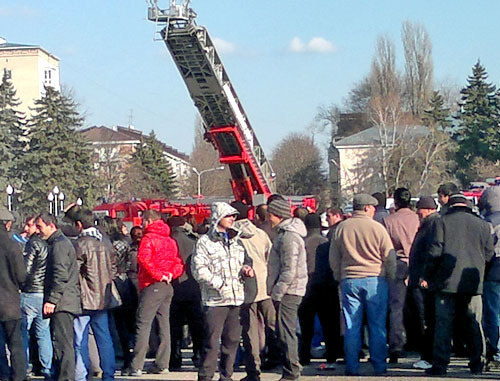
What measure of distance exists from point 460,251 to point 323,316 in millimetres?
2265

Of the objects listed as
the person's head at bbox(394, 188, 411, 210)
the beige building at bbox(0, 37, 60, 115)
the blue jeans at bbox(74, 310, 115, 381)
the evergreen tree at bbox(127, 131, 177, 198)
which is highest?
the beige building at bbox(0, 37, 60, 115)

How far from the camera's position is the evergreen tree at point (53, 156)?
56.4 meters

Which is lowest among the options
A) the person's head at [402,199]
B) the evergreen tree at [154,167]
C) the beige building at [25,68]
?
the person's head at [402,199]

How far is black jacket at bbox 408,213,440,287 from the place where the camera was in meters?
8.86

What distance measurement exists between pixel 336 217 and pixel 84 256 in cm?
371

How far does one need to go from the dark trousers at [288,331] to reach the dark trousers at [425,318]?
1.59 meters

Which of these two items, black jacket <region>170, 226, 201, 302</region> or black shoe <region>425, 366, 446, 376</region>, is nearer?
black shoe <region>425, 366, 446, 376</region>

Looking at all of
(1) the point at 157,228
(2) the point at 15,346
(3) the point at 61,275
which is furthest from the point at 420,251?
(2) the point at 15,346

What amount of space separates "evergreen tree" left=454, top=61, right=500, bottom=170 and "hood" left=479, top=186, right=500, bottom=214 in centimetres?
5184

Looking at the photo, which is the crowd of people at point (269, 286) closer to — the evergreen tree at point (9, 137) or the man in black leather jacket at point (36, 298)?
the man in black leather jacket at point (36, 298)

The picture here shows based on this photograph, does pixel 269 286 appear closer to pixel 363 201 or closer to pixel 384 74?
pixel 363 201

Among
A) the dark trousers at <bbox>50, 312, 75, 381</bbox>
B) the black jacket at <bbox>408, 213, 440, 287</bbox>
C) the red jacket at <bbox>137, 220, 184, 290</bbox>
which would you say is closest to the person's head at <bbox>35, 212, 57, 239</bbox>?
the dark trousers at <bbox>50, 312, 75, 381</bbox>

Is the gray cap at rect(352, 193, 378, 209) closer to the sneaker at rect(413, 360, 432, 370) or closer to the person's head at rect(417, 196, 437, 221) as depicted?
the person's head at rect(417, 196, 437, 221)

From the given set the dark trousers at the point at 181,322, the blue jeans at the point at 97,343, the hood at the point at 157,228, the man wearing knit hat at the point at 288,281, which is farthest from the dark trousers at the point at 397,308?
the blue jeans at the point at 97,343
